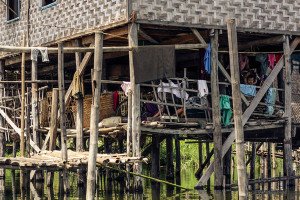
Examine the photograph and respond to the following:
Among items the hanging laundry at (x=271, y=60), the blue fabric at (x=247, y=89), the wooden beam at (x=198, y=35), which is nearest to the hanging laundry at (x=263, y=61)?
the hanging laundry at (x=271, y=60)

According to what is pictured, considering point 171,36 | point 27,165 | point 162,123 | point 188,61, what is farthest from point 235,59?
point 188,61

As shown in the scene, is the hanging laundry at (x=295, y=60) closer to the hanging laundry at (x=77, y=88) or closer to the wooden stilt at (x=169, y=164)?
the wooden stilt at (x=169, y=164)

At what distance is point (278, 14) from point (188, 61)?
3669mm

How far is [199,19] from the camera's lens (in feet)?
53.2

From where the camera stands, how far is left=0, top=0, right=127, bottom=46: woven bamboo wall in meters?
16.1

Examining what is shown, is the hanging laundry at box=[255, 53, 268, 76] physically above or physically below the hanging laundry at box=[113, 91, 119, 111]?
above

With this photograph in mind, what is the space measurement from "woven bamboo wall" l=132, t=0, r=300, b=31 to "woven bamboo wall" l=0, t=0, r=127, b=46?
2.36ft

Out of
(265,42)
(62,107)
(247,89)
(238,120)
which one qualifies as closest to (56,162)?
(62,107)

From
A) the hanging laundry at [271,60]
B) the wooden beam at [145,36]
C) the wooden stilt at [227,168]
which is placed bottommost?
the wooden stilt at [227,168]

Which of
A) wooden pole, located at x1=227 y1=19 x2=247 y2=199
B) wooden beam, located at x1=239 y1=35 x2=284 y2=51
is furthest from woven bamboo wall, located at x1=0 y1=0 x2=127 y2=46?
wooden pole, located at x1=227 y1=19 x2=247 y2=199

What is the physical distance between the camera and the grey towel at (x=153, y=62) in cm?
1464

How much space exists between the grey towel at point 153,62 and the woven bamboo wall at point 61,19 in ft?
3.92

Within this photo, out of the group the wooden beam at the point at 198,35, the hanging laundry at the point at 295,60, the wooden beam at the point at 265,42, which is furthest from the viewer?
the hanging laundry at the point at 295,60

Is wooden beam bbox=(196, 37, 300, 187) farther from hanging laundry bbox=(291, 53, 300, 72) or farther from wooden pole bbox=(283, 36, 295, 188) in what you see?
hanging laundry bbox=(291, 53, 300, 72)
